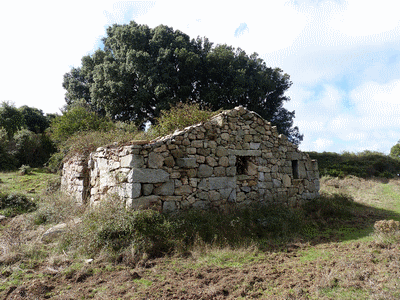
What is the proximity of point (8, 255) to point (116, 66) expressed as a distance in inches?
621

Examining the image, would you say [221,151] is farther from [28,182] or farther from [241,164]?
[28,182]

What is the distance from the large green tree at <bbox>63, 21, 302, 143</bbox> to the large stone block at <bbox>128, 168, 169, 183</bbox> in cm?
1094

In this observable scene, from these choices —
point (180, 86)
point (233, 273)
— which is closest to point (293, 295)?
point (233, 273)

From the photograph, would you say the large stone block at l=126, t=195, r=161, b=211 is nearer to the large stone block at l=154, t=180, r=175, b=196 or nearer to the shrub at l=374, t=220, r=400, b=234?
the large stone block at l=154, t=180, r=175, b=196

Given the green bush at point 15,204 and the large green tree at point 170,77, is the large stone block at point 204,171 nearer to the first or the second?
the green bush at point 15,204

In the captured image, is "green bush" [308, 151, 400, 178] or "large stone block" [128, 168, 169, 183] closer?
"large stone block" [128, 168, 169, 183]

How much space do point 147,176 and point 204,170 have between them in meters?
1.71

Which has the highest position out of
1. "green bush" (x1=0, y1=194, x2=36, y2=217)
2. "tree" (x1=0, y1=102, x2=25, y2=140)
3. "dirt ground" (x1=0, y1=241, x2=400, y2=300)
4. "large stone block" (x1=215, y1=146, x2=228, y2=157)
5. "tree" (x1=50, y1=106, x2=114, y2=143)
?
"tree" (x1=0, y1=102, x2=25, y2=140)

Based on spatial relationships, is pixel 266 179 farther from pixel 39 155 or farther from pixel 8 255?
pixel 39 155

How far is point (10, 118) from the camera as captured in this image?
2219 cm

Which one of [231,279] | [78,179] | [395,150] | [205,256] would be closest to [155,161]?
[205,256]

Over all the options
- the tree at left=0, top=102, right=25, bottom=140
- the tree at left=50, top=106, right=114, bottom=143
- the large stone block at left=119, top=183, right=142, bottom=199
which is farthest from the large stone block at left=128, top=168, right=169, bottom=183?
the tree at left=0, top=102, right=25, bottom=140

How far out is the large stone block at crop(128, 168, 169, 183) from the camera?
6086 mm

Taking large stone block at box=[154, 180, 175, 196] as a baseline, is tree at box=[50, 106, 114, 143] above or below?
above
